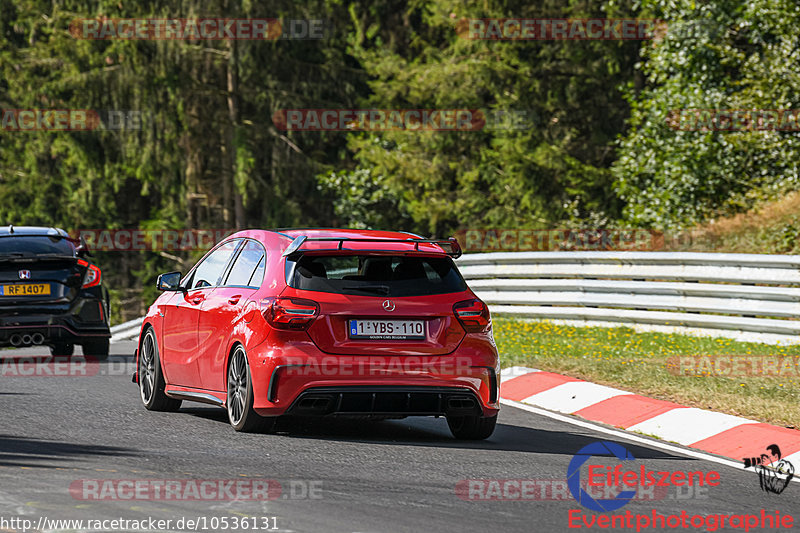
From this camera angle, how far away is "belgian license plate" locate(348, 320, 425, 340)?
8.57 m

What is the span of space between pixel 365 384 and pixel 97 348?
24.6 feet

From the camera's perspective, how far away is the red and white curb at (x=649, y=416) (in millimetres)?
9023

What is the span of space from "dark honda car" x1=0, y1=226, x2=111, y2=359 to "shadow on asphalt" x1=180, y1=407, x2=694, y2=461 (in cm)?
494

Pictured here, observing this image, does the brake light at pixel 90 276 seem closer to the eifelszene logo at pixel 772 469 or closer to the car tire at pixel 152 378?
the car tire at pixel 152 378

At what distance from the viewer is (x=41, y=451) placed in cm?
789

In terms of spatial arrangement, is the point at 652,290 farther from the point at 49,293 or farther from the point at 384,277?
the point at 384,277

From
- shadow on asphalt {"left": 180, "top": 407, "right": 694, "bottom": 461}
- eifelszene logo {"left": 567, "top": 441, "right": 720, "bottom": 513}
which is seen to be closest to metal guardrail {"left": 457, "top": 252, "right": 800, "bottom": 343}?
shadow on asphalt {"left": 180, "top": 407, "right": 694, "bottom": 461}

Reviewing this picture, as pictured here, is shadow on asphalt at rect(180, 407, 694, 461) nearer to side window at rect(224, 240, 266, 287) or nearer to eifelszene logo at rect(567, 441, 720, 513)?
eifelszene logo at rect(567, 441, 720, 513)

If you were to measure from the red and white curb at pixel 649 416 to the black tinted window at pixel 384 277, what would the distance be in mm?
2139

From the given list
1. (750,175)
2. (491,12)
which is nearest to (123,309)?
(491,12)

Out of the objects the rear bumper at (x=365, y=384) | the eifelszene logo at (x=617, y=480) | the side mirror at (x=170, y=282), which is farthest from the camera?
the side mirror at (x=170, y=282)

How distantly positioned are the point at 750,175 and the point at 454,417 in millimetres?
18400

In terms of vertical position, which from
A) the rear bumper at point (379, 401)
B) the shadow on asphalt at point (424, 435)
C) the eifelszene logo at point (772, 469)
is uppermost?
the rear bumper at point (379, 401)

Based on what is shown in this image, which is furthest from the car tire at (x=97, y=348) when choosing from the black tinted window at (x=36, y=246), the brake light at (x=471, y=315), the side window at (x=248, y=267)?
the brake light at (x=471, y=315)
